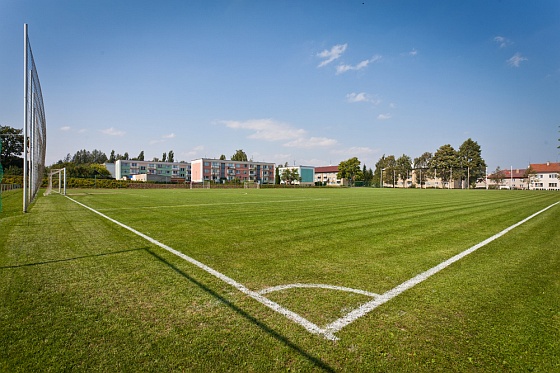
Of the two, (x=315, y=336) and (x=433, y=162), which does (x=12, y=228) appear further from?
(x=433, y=162)

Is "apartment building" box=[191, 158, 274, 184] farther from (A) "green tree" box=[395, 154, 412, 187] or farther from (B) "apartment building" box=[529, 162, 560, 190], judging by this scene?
(B) "apartment building" box=[529, 162, 560, 190]

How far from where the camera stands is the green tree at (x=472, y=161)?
92.3 metres

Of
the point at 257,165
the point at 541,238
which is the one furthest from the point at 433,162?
the point at 541,238

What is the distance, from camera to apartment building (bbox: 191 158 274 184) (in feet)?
323

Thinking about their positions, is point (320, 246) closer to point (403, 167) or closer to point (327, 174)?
point (403, 167)

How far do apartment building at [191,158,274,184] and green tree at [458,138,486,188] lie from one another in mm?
65227

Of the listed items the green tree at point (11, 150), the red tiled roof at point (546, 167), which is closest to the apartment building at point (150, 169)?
the green tree at point (11, 150)

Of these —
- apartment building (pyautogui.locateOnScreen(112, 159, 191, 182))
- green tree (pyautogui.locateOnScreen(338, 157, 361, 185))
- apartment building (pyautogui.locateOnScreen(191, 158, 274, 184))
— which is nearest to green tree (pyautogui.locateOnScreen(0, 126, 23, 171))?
apartment building (pyautogui.locateOnScreen(112, 159, 191, 182))

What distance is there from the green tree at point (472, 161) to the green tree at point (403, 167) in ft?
63.3

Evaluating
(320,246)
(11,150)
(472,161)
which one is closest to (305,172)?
(472,161)

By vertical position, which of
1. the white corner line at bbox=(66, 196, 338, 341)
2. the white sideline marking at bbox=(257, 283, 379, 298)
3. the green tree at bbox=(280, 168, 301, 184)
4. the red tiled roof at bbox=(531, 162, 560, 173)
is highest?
the red tiled roof at bbox=(531, 162, 560, 173)

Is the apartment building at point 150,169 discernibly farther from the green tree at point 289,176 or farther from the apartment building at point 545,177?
the apartment building at point 545,177

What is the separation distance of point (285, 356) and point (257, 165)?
109m

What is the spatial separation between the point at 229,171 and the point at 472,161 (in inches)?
3124
